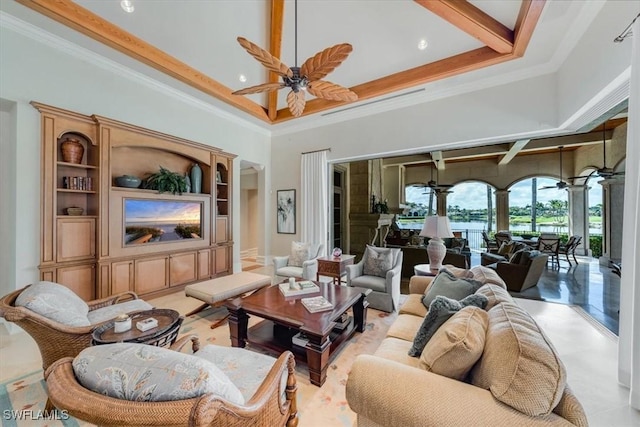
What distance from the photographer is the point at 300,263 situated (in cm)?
452

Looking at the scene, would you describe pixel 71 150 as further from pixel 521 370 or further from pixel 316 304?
pixel 521 370

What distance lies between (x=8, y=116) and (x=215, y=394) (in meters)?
4.60

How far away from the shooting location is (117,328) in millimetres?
1841

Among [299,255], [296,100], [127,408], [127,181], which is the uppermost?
[296,100]

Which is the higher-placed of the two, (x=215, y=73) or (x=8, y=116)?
(x=215, y=73)

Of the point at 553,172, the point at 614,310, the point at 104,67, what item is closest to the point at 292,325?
the point at 614,310

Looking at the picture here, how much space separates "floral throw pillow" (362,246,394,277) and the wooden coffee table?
82cm

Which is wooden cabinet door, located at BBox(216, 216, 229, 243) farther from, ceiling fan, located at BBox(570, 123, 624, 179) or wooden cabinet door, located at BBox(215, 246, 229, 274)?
ceiling fan, located at BBox(570, 123, 624, 179)

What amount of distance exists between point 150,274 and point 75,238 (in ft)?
3.61

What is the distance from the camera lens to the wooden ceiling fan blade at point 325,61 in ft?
7.20

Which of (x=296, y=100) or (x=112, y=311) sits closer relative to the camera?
(x=112, y=311)

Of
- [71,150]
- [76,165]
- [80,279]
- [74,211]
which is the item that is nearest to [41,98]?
[71,150]

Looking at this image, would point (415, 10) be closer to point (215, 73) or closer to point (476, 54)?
point (476, 54)

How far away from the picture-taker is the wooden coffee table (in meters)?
2.05
